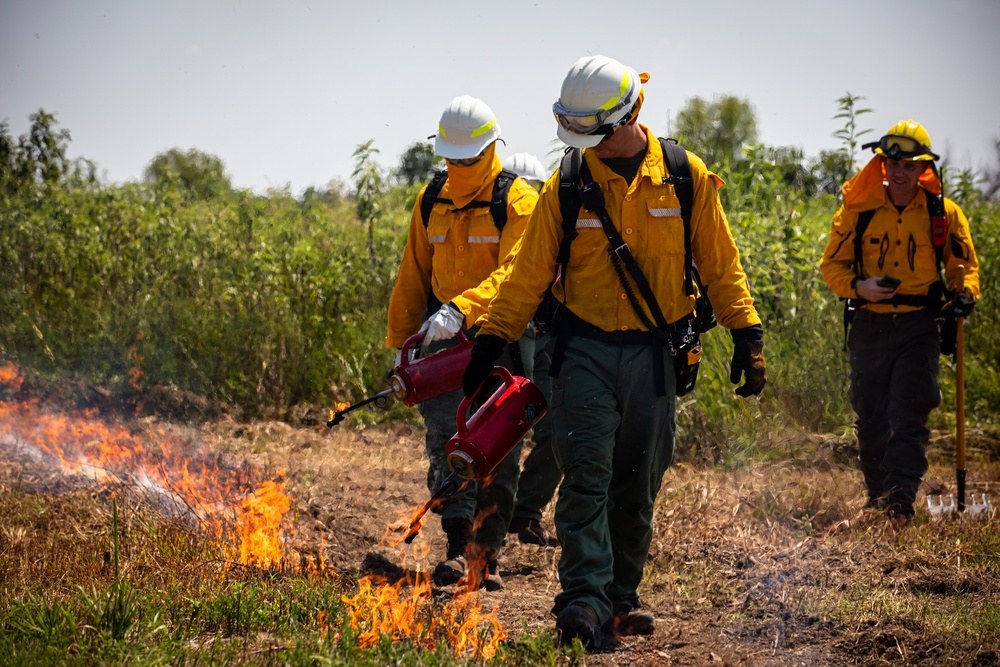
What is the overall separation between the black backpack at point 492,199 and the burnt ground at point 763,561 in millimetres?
1753

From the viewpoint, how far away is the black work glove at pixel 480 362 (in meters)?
3.93

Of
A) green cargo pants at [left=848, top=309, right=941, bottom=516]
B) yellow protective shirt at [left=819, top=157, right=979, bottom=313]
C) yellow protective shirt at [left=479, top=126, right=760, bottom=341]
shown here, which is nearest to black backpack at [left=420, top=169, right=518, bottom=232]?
yellow protective shirt at [left=479, top=126, right=760, bottom=341]

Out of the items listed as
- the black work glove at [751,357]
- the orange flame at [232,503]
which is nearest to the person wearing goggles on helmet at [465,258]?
the orange flame at [232,503]

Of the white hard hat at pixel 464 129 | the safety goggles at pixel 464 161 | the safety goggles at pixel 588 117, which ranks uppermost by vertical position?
the white hard hat at pixel 464 129

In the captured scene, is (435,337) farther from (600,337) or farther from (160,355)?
(160,355)

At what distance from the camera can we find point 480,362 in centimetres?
394

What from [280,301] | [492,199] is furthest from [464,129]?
[280,301]

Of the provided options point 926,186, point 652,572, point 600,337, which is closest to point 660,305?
point 600,337

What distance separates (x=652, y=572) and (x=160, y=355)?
5.66 m

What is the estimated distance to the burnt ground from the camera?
3.65m

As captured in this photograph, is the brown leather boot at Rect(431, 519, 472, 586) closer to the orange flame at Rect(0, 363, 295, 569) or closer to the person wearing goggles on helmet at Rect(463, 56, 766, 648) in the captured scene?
the orange flame at Rect(0, 363, 295, 569)

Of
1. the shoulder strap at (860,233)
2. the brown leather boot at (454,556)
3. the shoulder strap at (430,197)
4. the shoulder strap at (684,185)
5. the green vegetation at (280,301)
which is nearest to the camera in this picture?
the shoulder strap at (684,185)

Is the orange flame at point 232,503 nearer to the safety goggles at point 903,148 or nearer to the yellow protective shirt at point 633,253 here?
the yellow protective shirt at point 633,253

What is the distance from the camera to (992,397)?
8.19m
